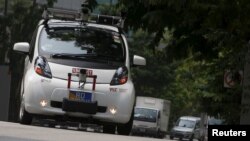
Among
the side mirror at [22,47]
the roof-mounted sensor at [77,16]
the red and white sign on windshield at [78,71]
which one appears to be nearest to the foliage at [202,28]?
the roof-mounted sensor at [77,16]

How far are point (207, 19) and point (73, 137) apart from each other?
12.6 ft

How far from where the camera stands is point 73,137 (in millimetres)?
10000

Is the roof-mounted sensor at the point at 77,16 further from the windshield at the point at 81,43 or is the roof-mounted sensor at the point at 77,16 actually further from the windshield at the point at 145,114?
the windshield at the point at 145,114

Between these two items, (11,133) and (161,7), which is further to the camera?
(161,7)

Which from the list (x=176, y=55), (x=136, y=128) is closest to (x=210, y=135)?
(x=176, y=55)

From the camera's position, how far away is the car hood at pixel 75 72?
12914 millimetres

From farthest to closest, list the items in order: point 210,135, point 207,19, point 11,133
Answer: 1. point 207,19
2. point 11,133
3. point 210,135

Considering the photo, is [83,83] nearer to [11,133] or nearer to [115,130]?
[115,130]

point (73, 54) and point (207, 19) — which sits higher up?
point (207, 19)

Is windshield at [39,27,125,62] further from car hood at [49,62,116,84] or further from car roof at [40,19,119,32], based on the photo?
car hood at [49,62,116,84]

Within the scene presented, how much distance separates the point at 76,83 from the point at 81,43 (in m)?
0.95

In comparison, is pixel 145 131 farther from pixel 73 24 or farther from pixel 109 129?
pixel 73 24

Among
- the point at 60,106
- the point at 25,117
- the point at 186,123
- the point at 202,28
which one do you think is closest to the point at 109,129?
the point at 60,106

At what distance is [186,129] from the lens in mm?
54938
